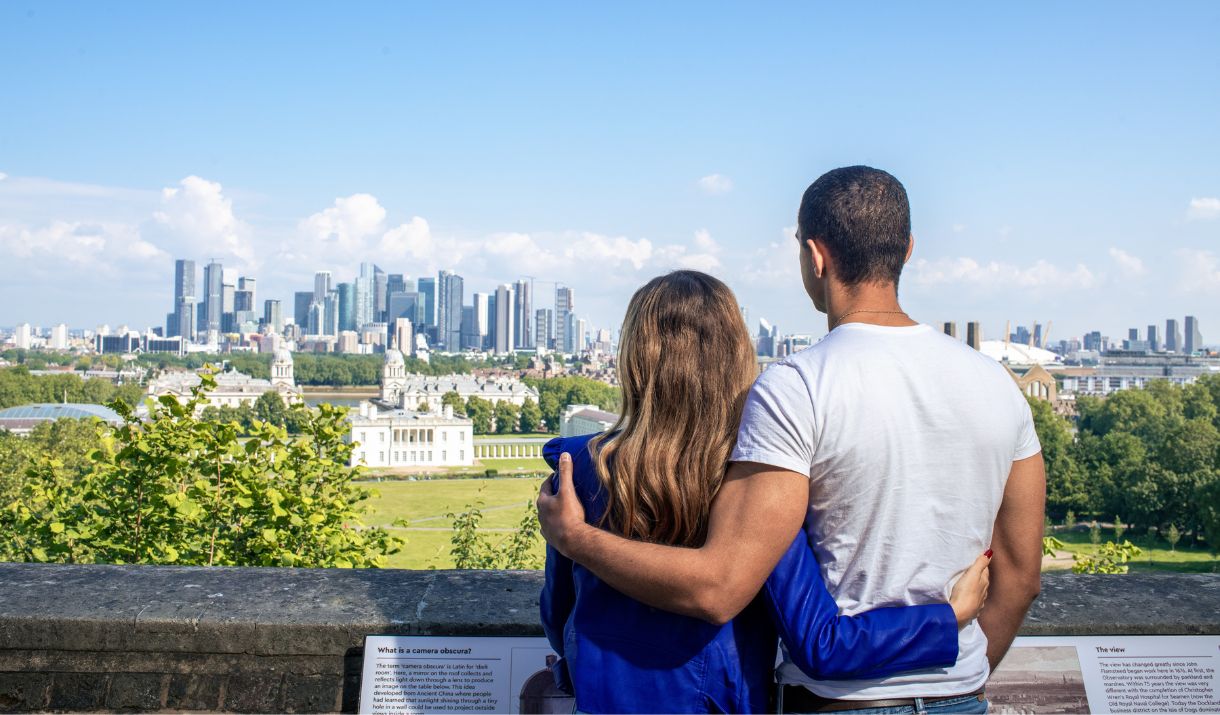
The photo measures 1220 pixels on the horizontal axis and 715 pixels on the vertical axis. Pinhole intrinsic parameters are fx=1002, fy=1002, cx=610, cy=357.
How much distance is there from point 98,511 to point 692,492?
348 centimetres

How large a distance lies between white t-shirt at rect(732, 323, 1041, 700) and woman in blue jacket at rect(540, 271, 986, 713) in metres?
0.04

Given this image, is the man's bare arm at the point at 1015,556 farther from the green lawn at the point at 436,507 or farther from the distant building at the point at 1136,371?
the distant building at the point at 1136,371

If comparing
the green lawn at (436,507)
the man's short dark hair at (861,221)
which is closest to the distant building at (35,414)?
the green lawn at (436,507)

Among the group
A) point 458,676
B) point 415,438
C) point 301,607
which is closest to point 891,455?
point 458,676

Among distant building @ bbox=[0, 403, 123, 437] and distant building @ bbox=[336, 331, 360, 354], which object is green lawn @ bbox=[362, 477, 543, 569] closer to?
distant building @ bbox=[0, 403, 123, 437]

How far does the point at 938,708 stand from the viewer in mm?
1602

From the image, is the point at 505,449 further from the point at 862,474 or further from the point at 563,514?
the point at 862,474

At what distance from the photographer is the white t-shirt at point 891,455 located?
1510 mm

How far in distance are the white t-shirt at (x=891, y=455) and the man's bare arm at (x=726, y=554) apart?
0.13 feet

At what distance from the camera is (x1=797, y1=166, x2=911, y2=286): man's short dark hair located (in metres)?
1.62

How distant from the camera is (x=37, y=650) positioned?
95.3 inches

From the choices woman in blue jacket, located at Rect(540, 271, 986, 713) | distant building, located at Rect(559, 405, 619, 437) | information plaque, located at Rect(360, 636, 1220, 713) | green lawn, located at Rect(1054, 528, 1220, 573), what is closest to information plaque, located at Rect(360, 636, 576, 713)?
information plaque, located at Rect(360, 636, 1220, 713)

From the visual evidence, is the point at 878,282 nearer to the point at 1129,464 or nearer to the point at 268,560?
the point at 268,560

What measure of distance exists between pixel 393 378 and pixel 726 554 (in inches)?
3726
